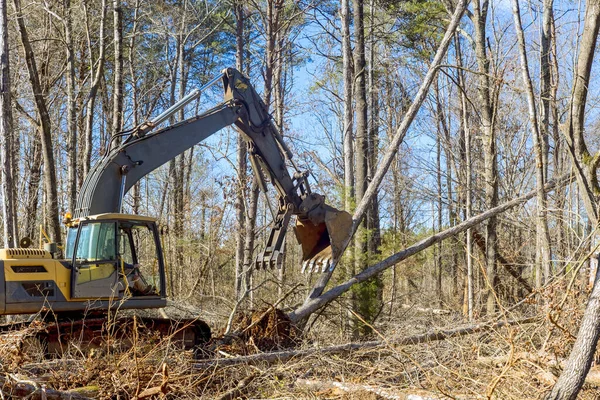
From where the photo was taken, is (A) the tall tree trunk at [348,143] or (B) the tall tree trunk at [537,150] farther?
(A) the tall tree trunk at [348,143]

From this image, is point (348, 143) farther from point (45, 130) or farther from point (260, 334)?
point (45, 130)

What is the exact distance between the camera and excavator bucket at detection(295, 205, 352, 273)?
931 centimetres

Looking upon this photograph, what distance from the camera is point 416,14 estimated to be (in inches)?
713

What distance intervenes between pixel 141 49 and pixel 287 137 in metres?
9.16

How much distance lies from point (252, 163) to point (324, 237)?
1563 millimetres

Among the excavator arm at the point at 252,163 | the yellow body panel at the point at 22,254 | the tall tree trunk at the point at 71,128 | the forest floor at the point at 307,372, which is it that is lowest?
the forest floor at the point at 307,372

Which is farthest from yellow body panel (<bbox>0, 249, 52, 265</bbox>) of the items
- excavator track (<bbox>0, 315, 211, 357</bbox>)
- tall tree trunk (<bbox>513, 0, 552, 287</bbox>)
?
tall tree trunk (<bbox>513, 0, 552, 287</bbox>)

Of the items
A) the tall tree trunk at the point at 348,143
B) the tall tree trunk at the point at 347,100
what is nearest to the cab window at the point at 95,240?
the tall tree trunk at the point at 348,143

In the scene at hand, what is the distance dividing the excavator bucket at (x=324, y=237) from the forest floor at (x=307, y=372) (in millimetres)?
1701

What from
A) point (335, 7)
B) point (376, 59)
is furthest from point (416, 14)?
point (376, 59)

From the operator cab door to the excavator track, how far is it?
37 cm

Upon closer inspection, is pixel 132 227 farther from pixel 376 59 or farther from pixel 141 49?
pixel 141 49

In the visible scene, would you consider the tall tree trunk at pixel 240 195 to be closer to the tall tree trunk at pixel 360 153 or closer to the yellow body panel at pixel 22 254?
the tall tree trunk at pixel 360 153

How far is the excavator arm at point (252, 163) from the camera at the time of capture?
8477 mm
